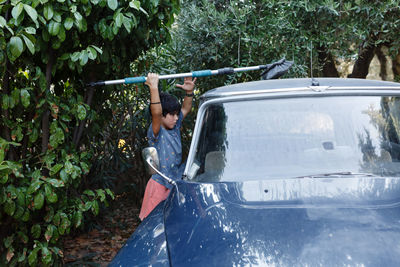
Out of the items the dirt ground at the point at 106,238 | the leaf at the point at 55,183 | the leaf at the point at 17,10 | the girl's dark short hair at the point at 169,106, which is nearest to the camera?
the leaf at the point at 17,10

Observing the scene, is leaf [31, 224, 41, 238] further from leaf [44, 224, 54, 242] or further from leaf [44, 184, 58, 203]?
leaf [44, 184, 58, 203]

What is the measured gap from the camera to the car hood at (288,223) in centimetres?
175

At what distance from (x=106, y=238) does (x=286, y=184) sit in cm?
381

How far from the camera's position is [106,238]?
5.48m

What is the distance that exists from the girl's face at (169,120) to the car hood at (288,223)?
1.29 meters

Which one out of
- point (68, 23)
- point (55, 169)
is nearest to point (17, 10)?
point (68, 23)

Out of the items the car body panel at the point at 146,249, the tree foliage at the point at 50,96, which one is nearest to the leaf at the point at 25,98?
the tree foliage at the point at 50,96

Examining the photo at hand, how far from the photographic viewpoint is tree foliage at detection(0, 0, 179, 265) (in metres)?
2.71

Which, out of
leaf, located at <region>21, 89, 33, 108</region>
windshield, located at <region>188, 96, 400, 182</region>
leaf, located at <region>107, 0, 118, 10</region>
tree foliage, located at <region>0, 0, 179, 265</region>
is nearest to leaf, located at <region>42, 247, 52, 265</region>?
tree foliage, located at <region>0, 0, 179, 265</region>

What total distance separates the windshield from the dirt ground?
7.26 ft

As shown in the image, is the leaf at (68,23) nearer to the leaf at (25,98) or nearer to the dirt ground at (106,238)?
the leaf at (25,98)

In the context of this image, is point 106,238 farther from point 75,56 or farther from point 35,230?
point 75,56

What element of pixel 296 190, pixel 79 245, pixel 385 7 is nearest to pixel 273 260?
pixel 296 190

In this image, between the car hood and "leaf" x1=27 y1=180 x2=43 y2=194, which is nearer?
the car hood
